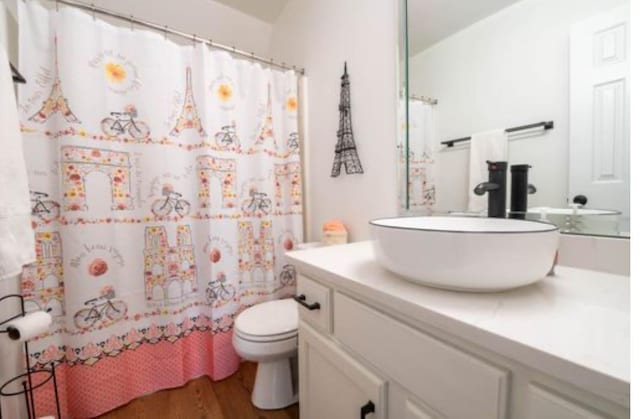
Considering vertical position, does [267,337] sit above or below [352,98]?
below

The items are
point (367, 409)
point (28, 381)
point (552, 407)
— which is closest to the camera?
point (552, 407)

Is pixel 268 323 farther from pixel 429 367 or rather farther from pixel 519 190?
pixel 519 190

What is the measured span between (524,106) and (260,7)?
2107mm

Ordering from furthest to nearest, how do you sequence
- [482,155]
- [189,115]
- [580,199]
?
[189,115]
[482,155]
[580,199]

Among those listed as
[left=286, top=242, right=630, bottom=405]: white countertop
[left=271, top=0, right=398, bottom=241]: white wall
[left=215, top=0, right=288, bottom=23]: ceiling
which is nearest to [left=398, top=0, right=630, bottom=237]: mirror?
[left=271, top=0, right=398, bottom=241]: white wall

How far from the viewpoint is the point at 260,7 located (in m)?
2.09

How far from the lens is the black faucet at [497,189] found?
786mm

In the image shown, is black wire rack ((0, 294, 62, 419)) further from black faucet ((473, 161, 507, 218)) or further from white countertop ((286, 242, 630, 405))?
black faucet ((473, 161, 507, 218))

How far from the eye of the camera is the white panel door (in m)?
0.64

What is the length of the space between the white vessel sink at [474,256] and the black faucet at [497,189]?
27 cm

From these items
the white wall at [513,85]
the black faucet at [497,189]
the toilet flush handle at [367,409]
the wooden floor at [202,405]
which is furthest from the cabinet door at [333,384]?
the white wall at [513,85]

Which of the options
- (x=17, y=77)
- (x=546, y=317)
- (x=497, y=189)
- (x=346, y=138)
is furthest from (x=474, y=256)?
(x=17, y=77)

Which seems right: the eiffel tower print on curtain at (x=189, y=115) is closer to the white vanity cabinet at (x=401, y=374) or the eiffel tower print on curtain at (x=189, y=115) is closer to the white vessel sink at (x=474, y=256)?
the white vanity cabinet at (x=401, y=374)

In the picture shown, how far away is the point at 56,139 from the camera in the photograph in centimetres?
115
